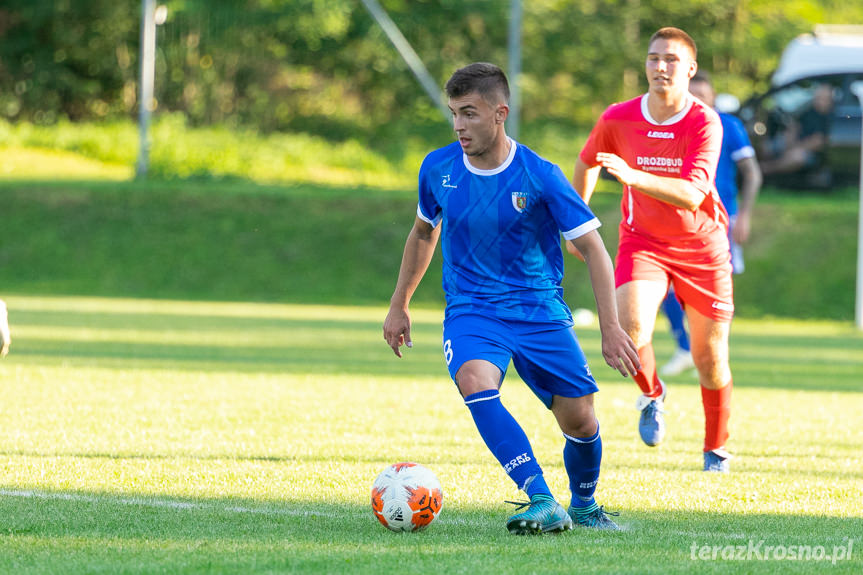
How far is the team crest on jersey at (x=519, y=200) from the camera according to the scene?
18.6 feet

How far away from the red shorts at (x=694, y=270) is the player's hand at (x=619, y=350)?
7.26 ft

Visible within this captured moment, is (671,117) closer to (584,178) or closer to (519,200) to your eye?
(584,178)

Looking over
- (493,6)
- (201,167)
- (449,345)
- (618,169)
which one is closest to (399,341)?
(449,345)

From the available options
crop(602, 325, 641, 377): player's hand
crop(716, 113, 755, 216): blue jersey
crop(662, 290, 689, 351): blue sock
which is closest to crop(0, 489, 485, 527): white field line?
crop(602, 325, 641, 377): player's hand

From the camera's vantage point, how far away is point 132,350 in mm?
13422

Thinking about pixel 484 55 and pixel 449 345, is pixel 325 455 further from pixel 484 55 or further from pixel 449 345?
pixel 484 55

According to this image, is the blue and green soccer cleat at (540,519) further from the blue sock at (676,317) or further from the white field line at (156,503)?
the blue sock at (676,317)

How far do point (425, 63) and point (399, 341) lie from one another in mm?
32683

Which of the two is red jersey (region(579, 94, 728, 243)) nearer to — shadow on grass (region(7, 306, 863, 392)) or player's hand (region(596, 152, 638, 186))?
player's hand (region(596, 152, 638, 186))

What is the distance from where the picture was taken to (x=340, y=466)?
725cm

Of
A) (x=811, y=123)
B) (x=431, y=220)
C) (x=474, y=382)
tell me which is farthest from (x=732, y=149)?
(x=811, y=123)

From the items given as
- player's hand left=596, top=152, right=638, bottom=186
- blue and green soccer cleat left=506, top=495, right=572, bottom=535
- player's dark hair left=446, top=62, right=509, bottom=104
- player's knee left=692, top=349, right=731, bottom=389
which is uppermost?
player's dark hair left=446, top=62, right=509, bottom=104

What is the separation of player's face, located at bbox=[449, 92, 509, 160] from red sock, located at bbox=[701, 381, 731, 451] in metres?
2.71

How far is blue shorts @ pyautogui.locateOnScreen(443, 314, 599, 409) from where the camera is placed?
5.65 m
